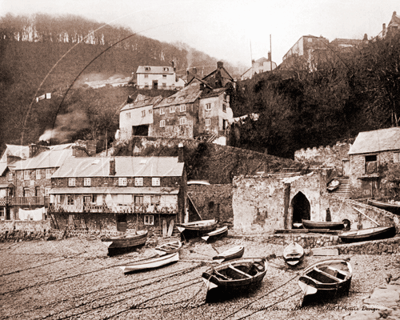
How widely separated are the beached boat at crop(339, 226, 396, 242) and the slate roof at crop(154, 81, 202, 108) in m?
17.4

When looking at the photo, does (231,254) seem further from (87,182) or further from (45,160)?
(45,160)

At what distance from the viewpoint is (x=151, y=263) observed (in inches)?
440

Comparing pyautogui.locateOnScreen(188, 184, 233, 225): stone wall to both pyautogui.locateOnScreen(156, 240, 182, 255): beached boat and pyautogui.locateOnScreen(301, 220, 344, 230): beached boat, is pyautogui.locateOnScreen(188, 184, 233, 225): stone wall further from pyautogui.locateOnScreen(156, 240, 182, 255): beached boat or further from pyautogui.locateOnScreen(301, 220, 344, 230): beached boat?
pyautogui.locateOnScreen(301, 220, 344, 230): beached boat

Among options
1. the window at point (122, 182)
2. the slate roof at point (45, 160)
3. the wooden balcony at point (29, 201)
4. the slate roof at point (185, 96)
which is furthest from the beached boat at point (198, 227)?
the slate roof at point (185, 96)

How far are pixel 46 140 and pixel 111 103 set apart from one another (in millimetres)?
7407

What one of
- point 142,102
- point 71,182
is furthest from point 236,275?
point 142,102

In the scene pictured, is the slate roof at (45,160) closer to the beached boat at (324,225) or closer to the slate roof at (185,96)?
the slate roof at (185,96)

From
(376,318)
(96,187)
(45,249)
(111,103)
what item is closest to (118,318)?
(376,318)

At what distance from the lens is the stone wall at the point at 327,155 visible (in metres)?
18.0

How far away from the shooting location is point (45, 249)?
622 inches

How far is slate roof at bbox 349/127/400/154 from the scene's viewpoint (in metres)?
11.5

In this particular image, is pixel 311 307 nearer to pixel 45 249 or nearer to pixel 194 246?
pixel 194 246

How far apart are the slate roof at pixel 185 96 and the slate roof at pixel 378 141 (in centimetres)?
1457

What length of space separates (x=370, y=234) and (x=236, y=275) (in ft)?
13.9
